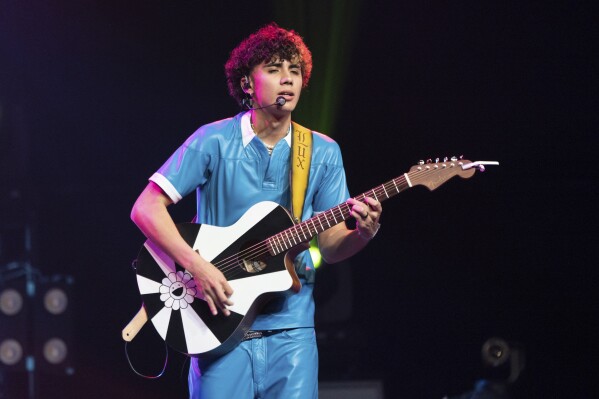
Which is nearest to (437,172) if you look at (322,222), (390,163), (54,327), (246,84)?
(322,222)

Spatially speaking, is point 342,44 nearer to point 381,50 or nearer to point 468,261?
point 381,50

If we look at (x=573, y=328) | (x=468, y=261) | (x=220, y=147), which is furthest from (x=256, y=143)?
(x=573, y=328)

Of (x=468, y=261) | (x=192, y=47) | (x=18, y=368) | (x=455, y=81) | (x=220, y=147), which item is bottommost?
(x=18, y=368)

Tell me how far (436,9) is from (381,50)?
2.01 feet

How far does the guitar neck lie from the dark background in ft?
10.2

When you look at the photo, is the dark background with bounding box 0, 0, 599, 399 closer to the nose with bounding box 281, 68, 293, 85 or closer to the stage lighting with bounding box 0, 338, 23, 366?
the stage lighting with bounding box 0, 338, 23, 366

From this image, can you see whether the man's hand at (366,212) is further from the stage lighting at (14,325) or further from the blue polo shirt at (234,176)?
the stage lighting at (14,325)

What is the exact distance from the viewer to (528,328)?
21.9ft

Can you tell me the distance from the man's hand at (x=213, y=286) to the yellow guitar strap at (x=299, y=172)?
0.52 metres

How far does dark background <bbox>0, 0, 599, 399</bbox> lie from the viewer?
6.64m

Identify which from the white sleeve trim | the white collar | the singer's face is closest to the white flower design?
the white sleeve trim

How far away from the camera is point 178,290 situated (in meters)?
3.69

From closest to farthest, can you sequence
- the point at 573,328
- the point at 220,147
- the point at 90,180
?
the point at 220,147
the point at 573,328
the point at 90,180

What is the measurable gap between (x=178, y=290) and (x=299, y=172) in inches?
33.2
